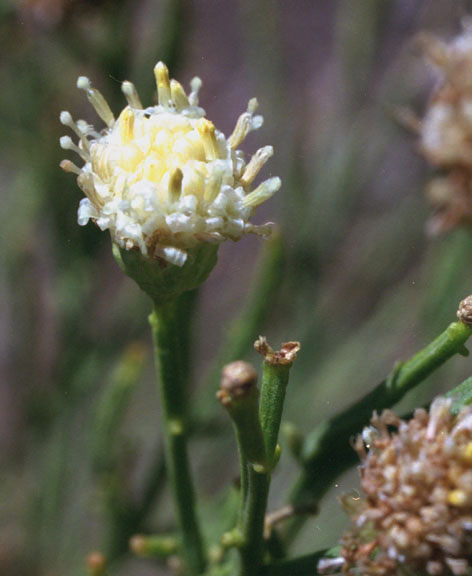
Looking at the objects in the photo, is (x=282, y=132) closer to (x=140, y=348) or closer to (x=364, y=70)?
(x=364, y=70)

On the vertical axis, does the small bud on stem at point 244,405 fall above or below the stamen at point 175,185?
below

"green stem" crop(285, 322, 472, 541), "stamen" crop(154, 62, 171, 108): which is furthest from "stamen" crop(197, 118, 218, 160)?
"green stem" crop(285, 322, 472, 541)

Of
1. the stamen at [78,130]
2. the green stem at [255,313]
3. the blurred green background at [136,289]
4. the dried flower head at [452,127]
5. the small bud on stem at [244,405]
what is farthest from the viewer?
the blurred green background at [136,289]

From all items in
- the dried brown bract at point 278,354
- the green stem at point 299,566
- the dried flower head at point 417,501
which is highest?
the dried brown bract at point 278,354

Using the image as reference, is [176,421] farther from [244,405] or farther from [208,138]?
[208,138]

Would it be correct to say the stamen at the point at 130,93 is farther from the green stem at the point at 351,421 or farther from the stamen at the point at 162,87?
the green stem at the point at 351,421

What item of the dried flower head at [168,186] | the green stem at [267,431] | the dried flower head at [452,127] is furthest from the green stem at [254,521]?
the dried flower head at [452,127]

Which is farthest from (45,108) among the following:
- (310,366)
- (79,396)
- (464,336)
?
(464,336)
